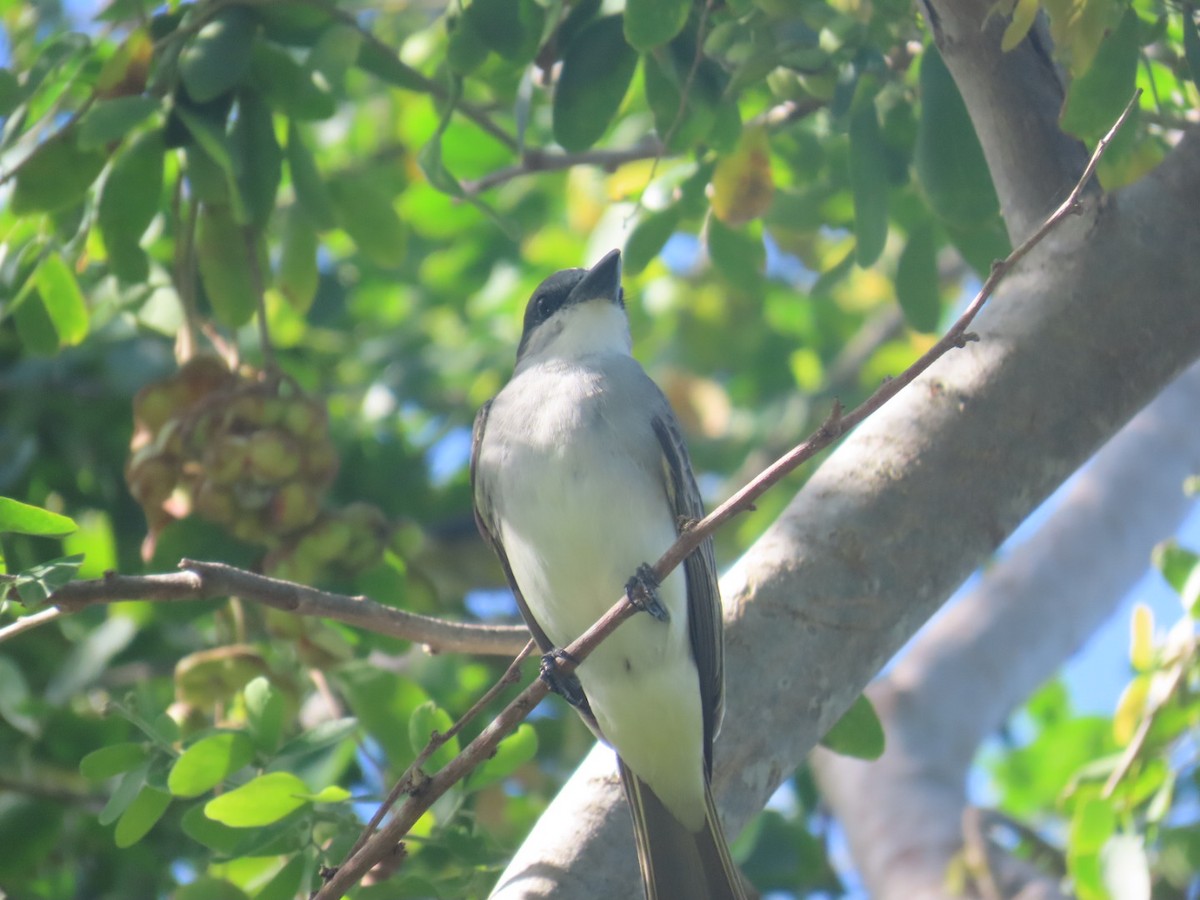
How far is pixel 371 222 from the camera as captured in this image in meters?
4.34

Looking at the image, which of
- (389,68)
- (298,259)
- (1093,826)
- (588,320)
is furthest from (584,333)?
(1093,826)

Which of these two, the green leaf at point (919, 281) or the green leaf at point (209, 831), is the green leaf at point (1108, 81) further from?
the green leaf at point (209, 831)

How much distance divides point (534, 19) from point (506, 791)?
3299 mm

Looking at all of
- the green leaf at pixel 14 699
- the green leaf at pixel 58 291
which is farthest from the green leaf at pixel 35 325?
the green leaf at pixel 14 699

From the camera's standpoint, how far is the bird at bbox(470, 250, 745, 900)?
3479mm

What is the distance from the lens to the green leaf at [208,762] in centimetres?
304

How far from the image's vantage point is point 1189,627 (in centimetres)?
406

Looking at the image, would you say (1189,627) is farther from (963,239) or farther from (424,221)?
(424,221)

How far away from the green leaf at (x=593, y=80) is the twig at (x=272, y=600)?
4.43 ft

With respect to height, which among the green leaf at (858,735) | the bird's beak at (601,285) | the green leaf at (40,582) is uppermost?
the green leaf at (40,582)

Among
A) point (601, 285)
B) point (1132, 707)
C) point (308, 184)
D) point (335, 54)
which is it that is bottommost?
point (1132, 707)

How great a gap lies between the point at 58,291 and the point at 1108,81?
9.39 feet

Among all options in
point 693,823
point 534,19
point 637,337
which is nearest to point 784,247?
point 637,337

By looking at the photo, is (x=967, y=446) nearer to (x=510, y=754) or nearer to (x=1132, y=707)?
(x=510, y=754)
